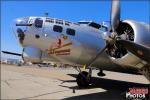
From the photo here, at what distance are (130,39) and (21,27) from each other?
501cm

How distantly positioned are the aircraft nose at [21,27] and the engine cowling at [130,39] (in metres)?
4.07

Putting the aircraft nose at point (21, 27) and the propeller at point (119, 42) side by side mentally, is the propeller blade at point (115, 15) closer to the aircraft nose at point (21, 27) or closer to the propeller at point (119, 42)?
the propeller at point (119, 42)

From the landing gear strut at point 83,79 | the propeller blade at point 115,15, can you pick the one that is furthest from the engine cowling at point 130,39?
the landing gear strut at point 83,79

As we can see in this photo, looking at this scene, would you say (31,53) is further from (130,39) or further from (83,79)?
(83,79)

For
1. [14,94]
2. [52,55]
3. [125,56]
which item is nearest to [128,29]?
[125,56]

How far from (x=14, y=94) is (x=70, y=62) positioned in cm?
306

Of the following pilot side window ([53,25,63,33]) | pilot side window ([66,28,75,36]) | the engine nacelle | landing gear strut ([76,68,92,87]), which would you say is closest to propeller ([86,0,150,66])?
pilot side window ([66,28,75,36])

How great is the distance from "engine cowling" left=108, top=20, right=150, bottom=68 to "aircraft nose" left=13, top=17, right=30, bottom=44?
407 cm

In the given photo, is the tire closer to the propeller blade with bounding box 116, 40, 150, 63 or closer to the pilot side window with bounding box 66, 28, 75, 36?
the pilot side window with bounding box 66, 28, 75, 36

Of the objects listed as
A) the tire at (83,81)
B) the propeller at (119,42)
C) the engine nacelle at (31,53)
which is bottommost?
the tire at (83,81)

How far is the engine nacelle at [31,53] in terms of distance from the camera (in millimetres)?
13250

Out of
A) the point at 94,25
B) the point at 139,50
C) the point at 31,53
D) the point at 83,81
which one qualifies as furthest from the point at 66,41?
the point at 83,81

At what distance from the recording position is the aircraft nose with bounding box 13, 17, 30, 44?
1309 centimetres

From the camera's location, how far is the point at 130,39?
13.1 m
